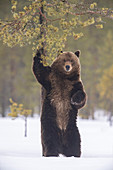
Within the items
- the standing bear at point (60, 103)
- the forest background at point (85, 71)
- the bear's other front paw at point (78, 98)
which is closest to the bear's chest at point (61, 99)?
the standing bear at point (60, 103)

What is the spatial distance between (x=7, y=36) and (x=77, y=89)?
2323mm

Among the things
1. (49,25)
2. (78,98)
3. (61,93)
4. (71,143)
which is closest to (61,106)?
(61,93)

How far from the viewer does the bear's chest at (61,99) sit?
6164 millimetres

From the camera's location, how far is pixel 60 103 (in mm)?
6191

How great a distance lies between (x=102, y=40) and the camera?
2438cm

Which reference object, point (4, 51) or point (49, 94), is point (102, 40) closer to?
point (4, 51)

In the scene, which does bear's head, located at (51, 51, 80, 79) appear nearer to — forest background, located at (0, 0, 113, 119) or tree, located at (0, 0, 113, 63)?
tree, located at (0, 0, 113, 63)

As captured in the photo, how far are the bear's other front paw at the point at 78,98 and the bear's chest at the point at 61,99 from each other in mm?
124

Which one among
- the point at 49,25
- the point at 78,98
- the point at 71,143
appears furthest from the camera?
the point at 49,25

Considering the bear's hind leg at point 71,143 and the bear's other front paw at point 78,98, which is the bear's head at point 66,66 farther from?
the bear's hind leg at point 71,143

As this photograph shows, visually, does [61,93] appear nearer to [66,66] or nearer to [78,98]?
[78,98]

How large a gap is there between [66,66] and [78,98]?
2.51ft

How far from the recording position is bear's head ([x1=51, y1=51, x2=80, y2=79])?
6164 mm

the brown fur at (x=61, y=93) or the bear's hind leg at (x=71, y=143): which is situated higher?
the brown fur at (x=61, y=93)
